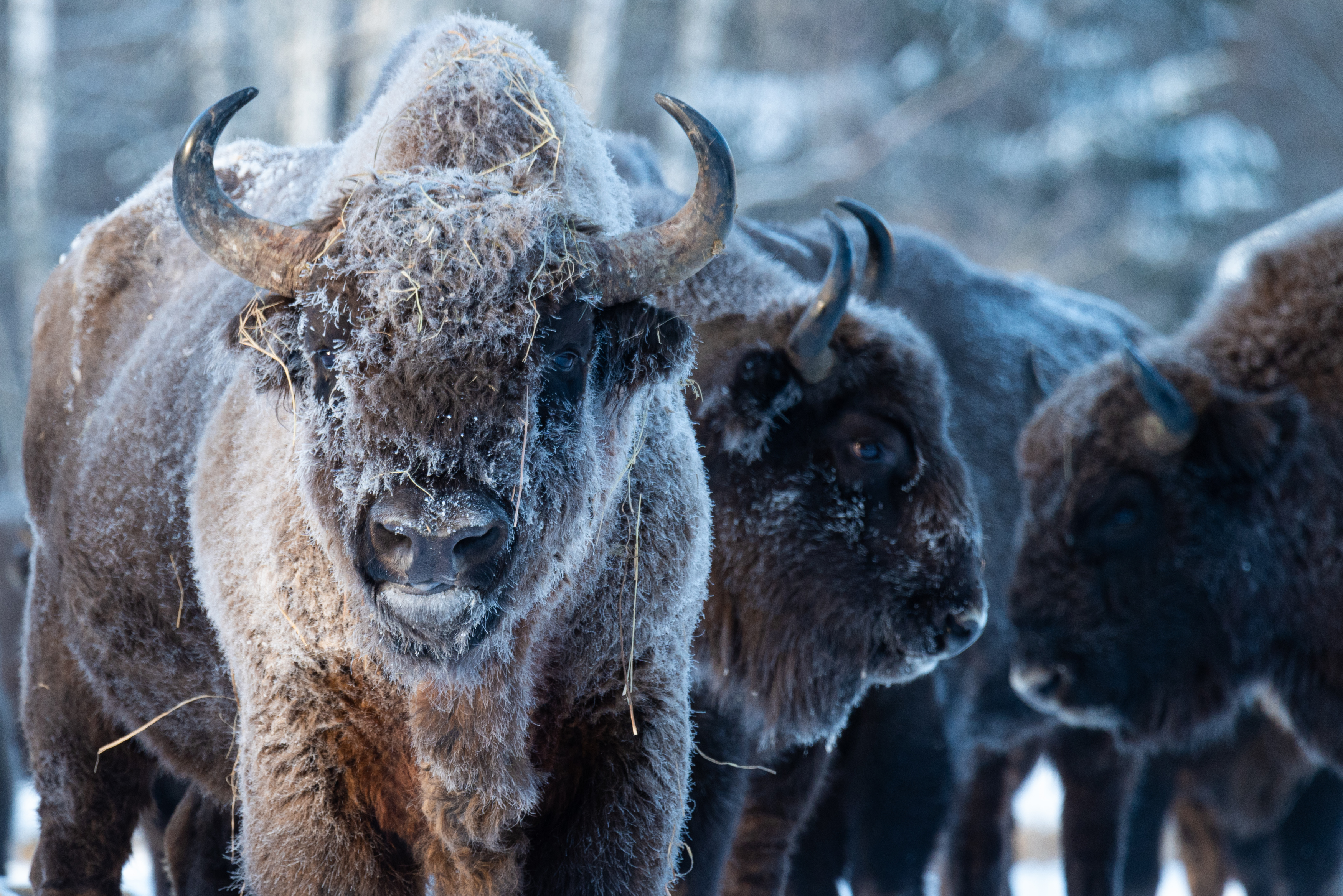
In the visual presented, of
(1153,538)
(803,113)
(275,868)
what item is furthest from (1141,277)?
(275,868)

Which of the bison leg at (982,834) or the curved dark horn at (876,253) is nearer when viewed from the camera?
the curved dark horn at (876,253)

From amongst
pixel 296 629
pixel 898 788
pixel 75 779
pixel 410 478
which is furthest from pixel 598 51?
pixel 410 478

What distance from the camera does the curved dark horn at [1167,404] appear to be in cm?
502

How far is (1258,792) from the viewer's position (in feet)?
21.9

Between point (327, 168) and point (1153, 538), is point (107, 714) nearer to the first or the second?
point (327, 168)

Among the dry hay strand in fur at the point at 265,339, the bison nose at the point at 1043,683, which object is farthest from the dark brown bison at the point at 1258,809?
the dry hay strand in fur at the point at 265,339

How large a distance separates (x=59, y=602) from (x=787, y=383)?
2616mm

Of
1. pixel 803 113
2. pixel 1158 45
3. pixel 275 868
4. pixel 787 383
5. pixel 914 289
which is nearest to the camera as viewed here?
pixel 275 868

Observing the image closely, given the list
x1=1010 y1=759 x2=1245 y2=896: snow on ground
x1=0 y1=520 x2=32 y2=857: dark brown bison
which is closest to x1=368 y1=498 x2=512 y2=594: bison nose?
x1=0 y1=520 x2=32 y2=857: dark brown bison

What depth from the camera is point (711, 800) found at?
13.5 feet

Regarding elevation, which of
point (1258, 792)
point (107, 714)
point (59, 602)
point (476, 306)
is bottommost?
point (1258, 792)

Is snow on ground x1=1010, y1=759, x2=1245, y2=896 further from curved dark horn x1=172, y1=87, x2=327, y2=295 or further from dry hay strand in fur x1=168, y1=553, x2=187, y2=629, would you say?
curved dark horn x1=172, y1=87, x2=327, y2=295

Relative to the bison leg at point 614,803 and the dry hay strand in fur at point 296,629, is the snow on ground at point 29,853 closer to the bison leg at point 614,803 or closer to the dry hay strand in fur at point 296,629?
the dry hay strand in fur at point 296,629

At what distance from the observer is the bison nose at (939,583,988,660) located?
462 centimetres
